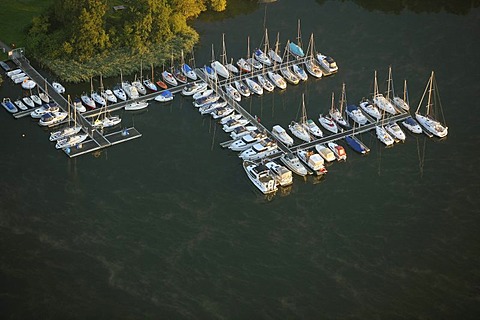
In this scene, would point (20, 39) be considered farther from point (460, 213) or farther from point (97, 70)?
point (460, 213)

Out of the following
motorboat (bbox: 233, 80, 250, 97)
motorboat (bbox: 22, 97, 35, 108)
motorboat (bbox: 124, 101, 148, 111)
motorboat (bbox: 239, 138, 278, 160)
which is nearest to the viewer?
motorboat (bbox: 239, 138, 278, 160)

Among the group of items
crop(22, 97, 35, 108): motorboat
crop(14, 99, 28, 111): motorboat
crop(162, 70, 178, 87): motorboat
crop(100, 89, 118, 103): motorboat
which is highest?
crop(162, 70, 178, 87): motorboat

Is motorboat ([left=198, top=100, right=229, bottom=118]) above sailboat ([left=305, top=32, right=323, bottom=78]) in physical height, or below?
below

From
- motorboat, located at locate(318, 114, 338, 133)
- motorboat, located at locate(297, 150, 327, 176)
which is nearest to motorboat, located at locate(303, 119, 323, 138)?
motorboat, located at locate(318, 114, 338, 133)

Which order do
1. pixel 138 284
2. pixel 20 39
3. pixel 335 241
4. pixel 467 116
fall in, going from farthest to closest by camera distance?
pixel 20 39
pixel 467 116
pixel 335 241
pixel 138 284

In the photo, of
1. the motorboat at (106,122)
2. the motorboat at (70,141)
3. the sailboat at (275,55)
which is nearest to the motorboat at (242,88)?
the sailboat at (275,55)

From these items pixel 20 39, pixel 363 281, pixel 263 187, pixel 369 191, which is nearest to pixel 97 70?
pixel 20 39

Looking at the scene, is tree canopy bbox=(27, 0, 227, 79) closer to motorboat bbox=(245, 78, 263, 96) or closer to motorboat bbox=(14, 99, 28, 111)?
motorboat bbox=(14, 99, 28, 111)
